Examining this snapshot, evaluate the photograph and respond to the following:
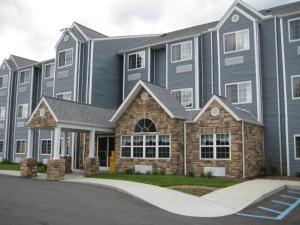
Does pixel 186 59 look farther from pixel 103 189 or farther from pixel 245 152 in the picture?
pixel 103 189

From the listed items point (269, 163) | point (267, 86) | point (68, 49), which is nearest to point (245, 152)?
point (269, 163)

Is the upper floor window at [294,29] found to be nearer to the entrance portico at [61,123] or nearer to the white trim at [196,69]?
the white trim at [196,69]

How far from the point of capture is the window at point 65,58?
100 ft

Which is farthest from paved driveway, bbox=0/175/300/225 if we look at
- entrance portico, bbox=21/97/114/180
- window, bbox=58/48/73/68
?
window, bbox=58/48/73/68

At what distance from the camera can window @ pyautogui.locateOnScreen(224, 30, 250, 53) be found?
23.5 meters

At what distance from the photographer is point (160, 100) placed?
21688 mm

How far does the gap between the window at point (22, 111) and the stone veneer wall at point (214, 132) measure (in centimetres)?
2086

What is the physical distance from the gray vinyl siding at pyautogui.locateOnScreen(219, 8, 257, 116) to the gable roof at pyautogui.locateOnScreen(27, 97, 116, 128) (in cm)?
851

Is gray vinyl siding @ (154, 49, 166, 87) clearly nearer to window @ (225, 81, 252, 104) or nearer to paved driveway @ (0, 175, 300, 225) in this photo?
window @ (225, 81, 252, 104)

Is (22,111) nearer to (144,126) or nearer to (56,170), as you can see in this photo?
(144,126)

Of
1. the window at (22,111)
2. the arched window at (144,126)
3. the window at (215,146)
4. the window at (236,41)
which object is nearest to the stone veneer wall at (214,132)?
the window at (215,146)

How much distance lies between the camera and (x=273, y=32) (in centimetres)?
2264

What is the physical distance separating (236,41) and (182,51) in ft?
14.3

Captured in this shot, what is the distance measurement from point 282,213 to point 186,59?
17217 millimetres
